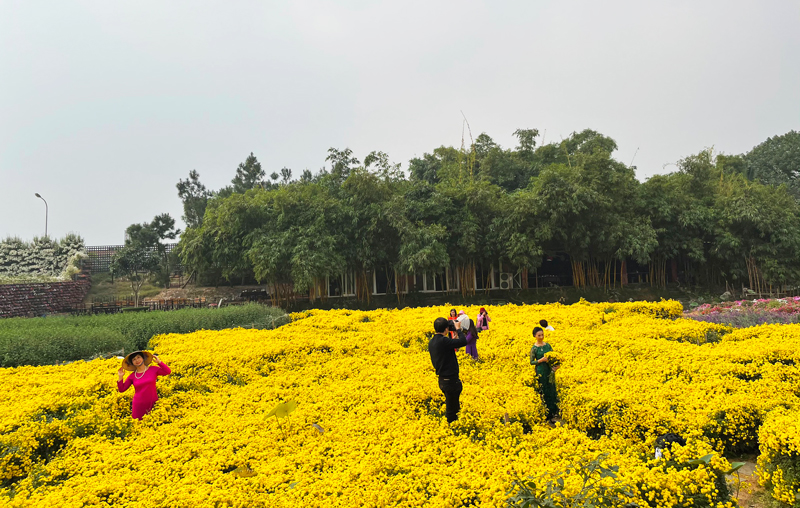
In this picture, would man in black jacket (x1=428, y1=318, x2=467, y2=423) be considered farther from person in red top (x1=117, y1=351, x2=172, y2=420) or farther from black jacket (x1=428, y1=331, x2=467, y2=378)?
person in red top (x1=117, y1=351, x2=172, y2=420)

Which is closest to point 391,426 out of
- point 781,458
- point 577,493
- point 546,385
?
point 546,385

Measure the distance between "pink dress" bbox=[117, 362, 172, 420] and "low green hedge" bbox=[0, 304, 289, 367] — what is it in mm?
4480

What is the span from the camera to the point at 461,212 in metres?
18.7

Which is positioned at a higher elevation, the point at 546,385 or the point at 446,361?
the point at 446,361

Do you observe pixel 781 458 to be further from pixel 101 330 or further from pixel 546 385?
pixel 101 330

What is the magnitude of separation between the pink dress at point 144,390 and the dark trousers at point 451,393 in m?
3.26

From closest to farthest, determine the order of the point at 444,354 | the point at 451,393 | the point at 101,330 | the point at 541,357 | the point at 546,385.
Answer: the point at 444,354 < the point at 451,393 < the point at 546,385 < the point at 541,357 < the point at 101,330

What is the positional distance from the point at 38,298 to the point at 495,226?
19361mm

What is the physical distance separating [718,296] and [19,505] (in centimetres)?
Result: 2176

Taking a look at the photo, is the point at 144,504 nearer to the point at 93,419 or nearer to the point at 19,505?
the point at 19,505

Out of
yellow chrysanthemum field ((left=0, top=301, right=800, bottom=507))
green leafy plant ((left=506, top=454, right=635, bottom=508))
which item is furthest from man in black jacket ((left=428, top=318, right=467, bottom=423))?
green leafy plant ((left=506, top=454, right=635, bottom=508))

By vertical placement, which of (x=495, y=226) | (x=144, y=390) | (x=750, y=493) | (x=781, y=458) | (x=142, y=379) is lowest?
(x=750, y=493)

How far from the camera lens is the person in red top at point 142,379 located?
17.9 feet

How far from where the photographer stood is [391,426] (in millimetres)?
4898
